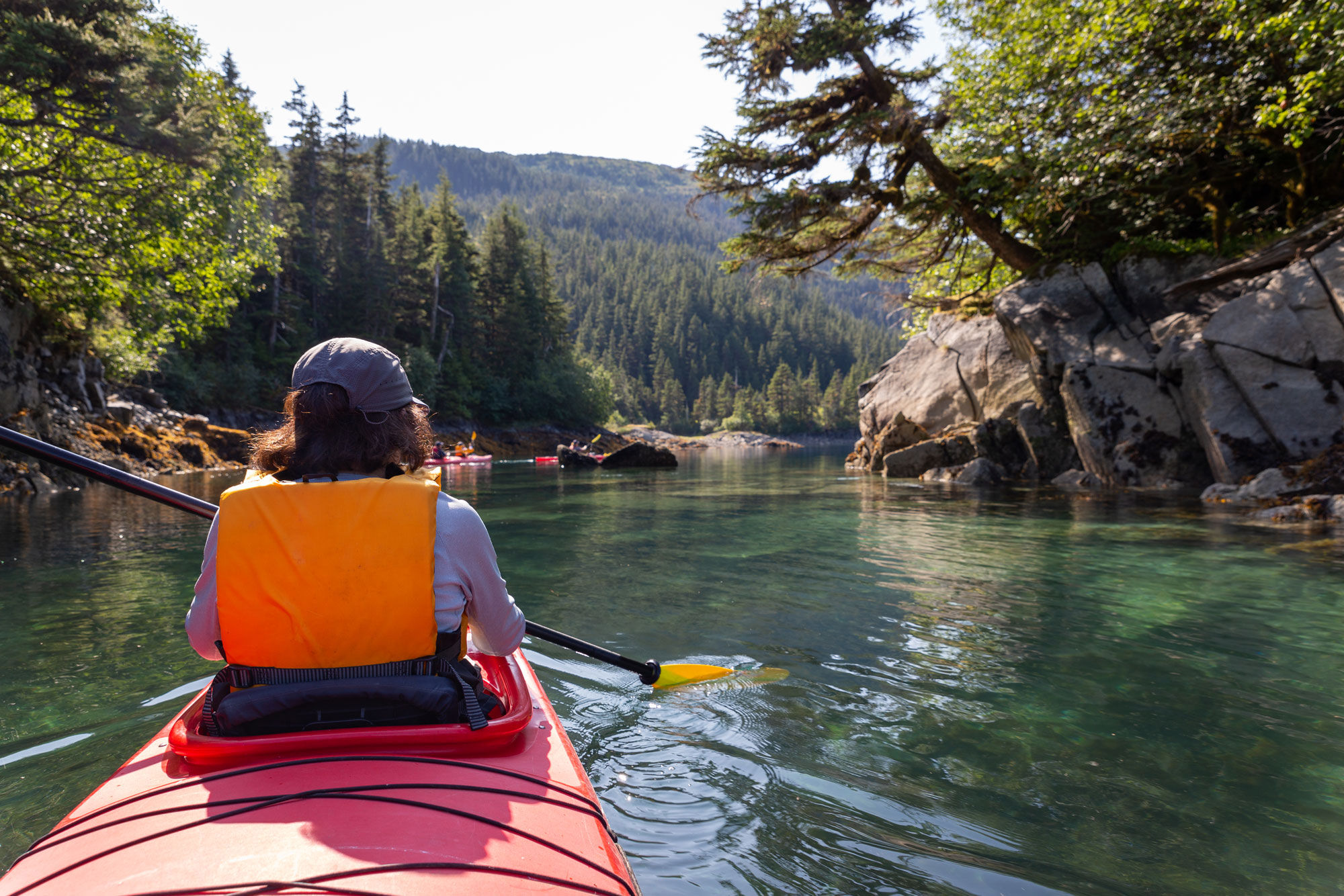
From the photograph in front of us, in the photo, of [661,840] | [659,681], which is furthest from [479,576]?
[659,681]

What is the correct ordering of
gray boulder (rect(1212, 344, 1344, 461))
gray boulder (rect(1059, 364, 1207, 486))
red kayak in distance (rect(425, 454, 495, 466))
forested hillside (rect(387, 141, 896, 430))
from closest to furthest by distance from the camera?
gray boulder (rect(1212, 344, 1344, 461))
gray boulder (rect(1059, 364, 1207, 486))
red kayak in distance (rect(425, 454, 495, 466))
forested hillside (rect(387, 141, 896, 430))

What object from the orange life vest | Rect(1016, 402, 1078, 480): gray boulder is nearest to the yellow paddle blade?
the orange life vest

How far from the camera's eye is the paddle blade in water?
465 cm

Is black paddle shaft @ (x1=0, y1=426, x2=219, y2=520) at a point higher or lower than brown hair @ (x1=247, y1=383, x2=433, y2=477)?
lower

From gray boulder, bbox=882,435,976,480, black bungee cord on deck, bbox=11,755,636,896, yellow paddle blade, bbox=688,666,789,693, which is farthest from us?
gray boulder, bbox=882,435,976,480

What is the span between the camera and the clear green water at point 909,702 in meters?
2.79

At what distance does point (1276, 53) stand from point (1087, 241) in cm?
539

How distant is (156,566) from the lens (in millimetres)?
8250

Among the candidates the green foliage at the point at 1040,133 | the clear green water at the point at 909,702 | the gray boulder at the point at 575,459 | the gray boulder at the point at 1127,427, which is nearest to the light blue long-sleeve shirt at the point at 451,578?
the clear green water at the point at 909,702

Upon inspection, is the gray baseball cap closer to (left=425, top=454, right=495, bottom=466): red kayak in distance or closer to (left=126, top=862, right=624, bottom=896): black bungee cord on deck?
(left=126, top=862, right=624, bottom=896): black bungee cord on deck

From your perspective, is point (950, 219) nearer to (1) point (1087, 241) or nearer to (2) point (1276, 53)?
(1) point (1087, 241)

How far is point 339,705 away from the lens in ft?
7.22

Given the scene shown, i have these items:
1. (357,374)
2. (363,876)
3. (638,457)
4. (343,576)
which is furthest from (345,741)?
(638,457)

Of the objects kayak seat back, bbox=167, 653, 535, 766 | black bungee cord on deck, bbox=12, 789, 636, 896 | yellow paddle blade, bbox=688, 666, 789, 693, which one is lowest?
yellow paddle blade, bbox=688, 666, 789, 693
